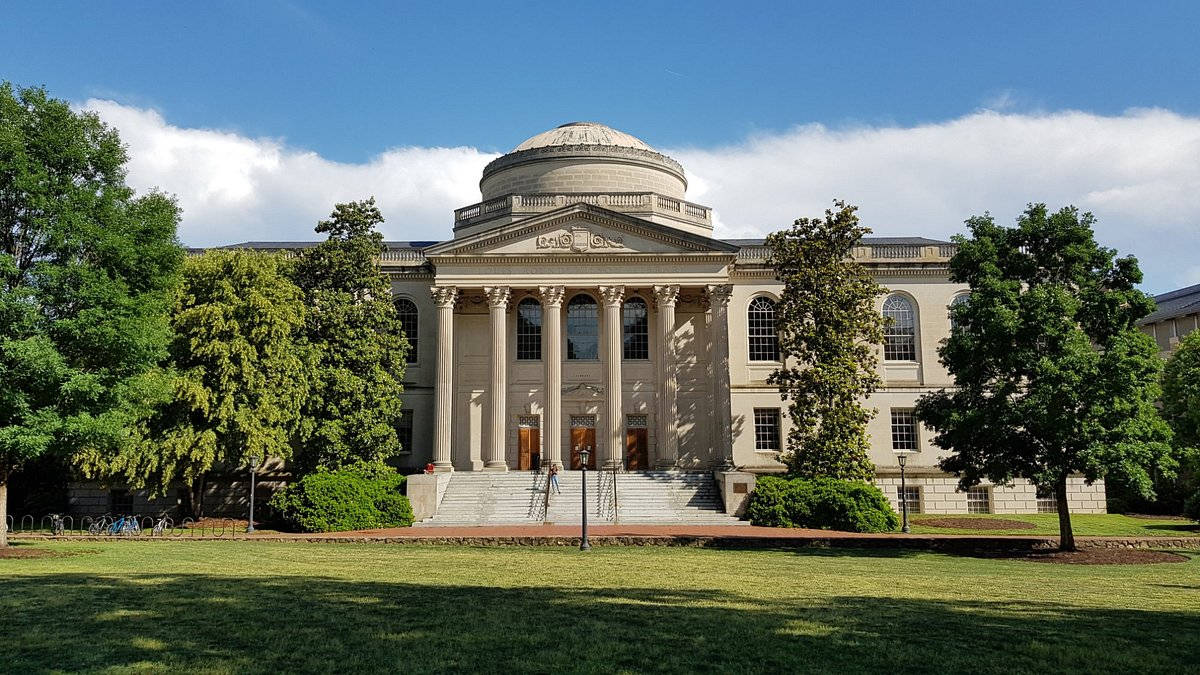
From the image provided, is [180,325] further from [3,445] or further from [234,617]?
[234,617]

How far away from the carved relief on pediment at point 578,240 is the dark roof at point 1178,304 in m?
35.6

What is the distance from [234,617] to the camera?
41.0 ft

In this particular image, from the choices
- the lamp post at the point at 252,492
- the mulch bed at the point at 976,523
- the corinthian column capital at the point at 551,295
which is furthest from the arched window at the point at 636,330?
the lamp post at the point at 252,492

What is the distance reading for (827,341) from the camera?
3712 centimetres

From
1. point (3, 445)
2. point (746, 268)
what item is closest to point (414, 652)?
point (3, 445)

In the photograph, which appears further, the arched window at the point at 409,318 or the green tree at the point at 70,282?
the arched window at the point at 409,318

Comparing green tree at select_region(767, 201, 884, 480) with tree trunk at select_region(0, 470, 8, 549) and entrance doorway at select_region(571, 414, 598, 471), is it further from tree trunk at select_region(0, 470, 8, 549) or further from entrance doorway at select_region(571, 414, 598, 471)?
tree trunk at select_region(0, 470, 8, 549)

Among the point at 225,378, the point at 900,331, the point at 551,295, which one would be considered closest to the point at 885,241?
the point at 900,331

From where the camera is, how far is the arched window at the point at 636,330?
145 ft

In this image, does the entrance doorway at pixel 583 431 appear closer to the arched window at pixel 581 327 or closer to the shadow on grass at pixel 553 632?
the arched window at pixel 581 327

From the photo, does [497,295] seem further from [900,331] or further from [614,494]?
[900,331]

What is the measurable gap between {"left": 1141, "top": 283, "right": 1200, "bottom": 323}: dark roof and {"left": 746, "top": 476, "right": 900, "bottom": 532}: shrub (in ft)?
107

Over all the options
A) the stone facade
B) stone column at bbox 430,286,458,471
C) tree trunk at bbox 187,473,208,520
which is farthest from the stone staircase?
tree trunk at bbox 187,473,208,520

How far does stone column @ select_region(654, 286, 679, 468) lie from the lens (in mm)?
40688
